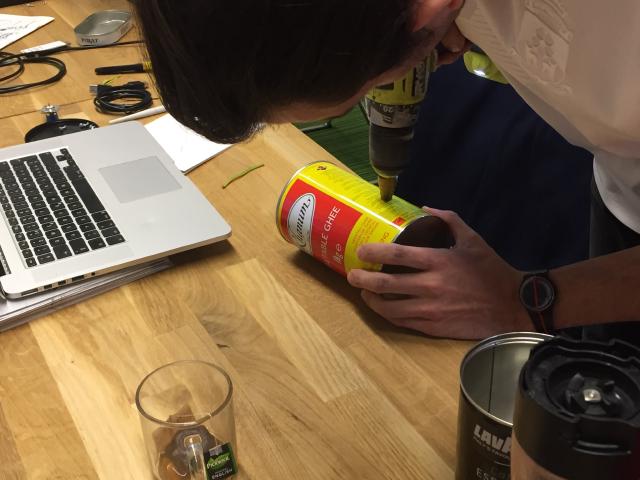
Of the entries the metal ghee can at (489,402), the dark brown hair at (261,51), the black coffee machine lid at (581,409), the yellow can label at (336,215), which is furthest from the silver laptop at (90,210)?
the black coffee machine lid at (581,409)

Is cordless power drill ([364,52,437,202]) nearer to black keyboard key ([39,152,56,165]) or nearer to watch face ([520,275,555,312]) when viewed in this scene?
watch face ([520,275,555,312])

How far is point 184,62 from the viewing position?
58 centimetres

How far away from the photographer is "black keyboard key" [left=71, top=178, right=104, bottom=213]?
3.41 ft

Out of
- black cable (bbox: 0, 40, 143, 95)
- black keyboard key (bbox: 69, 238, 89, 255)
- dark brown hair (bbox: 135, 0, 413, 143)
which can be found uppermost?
dark brown hair (bbox: 135, 0, 413, 143)

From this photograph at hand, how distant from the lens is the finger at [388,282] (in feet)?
2.83

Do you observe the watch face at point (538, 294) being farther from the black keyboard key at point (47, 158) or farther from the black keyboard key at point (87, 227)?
the black keyboard key at point (47, 158)

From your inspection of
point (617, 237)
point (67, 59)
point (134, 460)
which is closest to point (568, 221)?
point (617, 237)

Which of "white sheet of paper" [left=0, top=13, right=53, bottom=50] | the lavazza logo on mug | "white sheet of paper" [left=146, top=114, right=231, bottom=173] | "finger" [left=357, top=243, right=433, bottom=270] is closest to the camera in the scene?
the lavazza logo on mug

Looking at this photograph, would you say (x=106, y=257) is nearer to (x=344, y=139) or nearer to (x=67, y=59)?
(x=67, y=59)

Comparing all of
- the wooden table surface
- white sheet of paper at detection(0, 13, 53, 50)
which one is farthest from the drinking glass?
white sheet of paper at detection(0, 13, 53, 50)

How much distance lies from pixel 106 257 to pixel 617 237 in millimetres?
681

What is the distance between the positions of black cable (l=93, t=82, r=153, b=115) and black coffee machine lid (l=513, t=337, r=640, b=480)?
1122mm

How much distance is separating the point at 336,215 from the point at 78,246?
13.2 inches

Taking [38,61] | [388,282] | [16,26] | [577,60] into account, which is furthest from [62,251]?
[16,26]
